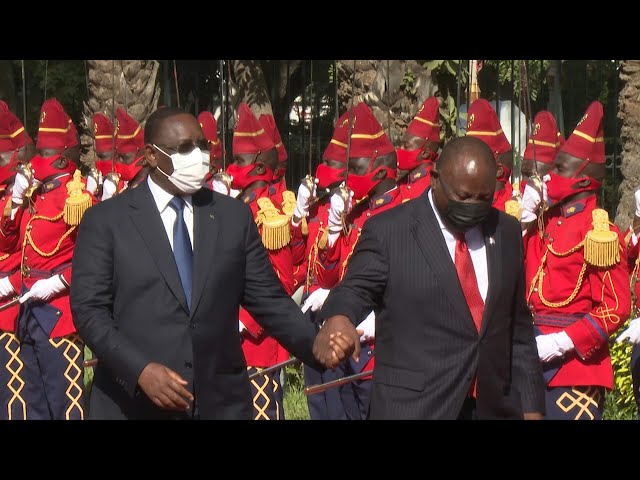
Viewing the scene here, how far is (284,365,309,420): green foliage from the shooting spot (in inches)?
420

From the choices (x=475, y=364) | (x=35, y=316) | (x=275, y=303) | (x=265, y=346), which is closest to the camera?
(x=475, y=364)

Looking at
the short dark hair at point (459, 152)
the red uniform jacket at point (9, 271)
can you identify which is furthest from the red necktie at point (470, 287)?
the red uniform jacket at point (9, 271)

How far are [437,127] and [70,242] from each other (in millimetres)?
2651

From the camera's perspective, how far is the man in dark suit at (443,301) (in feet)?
17.1

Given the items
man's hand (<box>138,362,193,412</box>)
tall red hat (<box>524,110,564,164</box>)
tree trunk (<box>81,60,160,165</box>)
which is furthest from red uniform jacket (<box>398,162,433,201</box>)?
tree trunk (<box>81,60,160,165</box>)

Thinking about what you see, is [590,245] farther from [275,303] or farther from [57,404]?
[57,404]

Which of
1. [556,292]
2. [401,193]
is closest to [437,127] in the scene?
[401,193]

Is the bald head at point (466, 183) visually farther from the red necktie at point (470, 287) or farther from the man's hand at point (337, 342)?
the man's hand at point (337, 342)

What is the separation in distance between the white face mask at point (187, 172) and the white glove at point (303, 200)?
3955 millimetres

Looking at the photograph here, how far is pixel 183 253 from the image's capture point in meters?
5.43

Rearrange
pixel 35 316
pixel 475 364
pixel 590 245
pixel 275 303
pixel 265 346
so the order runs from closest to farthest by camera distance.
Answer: pixel 475 364 → pixel 275 303 → pixel 590 245 → pixel 265 346 → pixel 35 316

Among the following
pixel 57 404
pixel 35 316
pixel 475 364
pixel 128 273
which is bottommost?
pixel 57 404

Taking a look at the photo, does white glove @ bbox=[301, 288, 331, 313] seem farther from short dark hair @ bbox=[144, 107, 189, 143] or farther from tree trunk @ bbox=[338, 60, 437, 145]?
short dark hair @ bbox=[144, 107, 189, 143]

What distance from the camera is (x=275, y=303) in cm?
564
